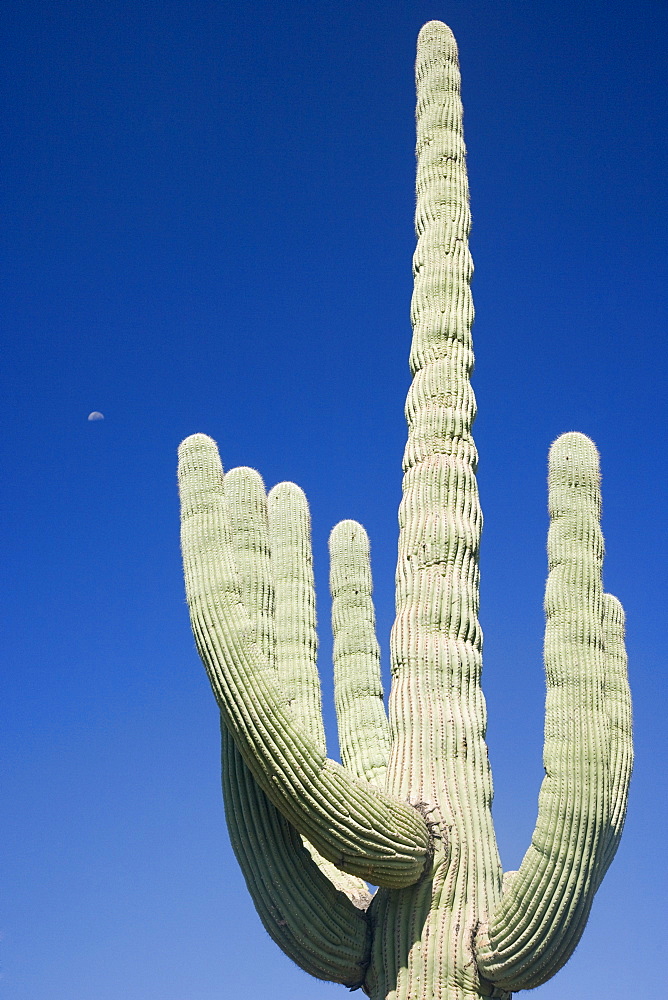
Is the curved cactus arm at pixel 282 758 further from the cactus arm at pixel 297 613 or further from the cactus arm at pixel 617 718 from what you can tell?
the cactus arm at pixel 617 718

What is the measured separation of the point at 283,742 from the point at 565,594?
5.27 ft

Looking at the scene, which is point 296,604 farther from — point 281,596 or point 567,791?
point 567,791

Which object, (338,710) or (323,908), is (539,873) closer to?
(323,908)

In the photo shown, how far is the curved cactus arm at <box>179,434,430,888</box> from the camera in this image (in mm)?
5402

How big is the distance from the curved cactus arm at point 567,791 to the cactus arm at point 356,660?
127 centimetres

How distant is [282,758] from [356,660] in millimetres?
1774

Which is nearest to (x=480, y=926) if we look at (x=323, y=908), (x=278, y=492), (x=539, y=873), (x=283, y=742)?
(x=539, y=873)

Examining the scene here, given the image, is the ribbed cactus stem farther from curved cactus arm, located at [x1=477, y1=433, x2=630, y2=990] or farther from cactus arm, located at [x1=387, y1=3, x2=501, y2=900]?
curved cactus arm, located at [x1=477, y1=433, x2=630, y2=990]

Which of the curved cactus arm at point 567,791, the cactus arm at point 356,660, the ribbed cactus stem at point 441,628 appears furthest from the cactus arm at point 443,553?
the cactus arm at point 356,660

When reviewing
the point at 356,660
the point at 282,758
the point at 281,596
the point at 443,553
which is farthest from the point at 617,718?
the point at 281,596

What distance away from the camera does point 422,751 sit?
19.6 feet

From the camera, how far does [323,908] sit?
18.8 ft

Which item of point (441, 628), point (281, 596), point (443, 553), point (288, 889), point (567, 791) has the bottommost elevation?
point (288, 889)

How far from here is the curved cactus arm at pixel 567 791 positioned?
18.0ft
